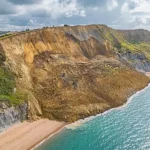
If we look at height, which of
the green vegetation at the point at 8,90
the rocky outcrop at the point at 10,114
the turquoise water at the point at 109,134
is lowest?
the turquoise water at the point at 109,134

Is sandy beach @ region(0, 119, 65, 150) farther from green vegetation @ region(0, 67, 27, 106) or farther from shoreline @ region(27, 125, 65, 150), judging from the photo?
green vegetation @ region(0, 67, 27, 106)

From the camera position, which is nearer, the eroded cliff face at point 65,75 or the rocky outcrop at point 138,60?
the eroded cliff face at point 65,75

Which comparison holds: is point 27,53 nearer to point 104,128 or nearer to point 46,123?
point 46,123

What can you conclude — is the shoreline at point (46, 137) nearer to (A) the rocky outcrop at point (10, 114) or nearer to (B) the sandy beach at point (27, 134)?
(B) the sandy beach at point (27, 134)

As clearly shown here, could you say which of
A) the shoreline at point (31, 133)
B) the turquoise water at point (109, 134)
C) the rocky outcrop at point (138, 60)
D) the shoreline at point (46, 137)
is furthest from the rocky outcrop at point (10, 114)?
the rocky outcrop at point (138, 60)

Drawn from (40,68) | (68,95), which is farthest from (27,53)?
(68,95)

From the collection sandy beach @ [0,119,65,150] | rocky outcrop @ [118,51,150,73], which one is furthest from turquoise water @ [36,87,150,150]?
rocky outcrop @ [118,51,150,73]
